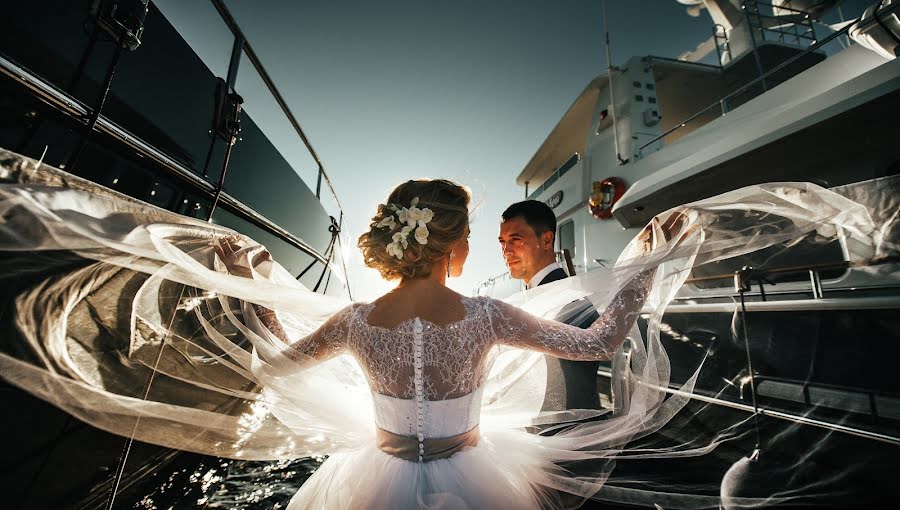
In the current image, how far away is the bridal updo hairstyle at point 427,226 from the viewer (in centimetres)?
147

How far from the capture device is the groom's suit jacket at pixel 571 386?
6.79 feet

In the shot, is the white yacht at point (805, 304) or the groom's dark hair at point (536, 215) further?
the groom's dark hair at point (536, 215)

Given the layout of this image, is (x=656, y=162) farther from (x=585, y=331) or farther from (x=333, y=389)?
(x=333, y=389)

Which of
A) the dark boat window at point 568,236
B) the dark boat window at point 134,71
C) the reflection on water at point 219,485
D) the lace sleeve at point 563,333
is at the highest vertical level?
the dark boat window at point 568,236

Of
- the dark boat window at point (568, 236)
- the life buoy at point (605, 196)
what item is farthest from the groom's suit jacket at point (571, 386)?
the dark boat window at point (568, 236)

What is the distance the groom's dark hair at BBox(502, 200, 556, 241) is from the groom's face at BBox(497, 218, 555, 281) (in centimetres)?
3

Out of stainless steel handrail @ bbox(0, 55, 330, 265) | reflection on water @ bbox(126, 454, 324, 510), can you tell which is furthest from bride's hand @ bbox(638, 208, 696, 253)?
reflection on water @ bbox(126, 454, 324, 510)

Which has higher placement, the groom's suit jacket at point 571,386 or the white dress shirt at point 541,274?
the white dress shirt at point 541,274

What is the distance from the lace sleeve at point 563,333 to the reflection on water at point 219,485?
2.67 m

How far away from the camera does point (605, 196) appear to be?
7008 millimetres

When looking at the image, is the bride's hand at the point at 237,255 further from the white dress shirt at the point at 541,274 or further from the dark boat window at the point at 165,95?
the white dress shirt at the point at 541,274

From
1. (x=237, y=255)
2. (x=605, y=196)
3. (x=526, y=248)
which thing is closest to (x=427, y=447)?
(x=237, y=255)

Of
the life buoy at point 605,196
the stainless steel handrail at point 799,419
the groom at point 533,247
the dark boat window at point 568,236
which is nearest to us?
the stainless steel handrail at point 799,419

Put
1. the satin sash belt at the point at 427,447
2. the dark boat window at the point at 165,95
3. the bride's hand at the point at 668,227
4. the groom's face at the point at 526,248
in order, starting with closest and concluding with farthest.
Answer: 1. the satin sash belt at the point at 427,447
2. the bride's hand at the point at 668,227
3. the dark boat window at the point at 165,95
4. the groom's face at the point at 526,248
